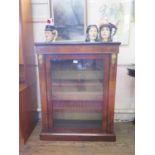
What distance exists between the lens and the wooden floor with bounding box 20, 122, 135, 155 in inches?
81.1

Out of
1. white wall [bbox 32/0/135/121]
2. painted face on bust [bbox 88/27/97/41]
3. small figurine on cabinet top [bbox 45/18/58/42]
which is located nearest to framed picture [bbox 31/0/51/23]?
A: white wall [bbox 32/0/135/121]

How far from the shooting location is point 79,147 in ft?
7.09

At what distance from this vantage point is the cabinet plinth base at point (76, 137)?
2.29 metres

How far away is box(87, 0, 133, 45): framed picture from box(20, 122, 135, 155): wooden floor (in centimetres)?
123

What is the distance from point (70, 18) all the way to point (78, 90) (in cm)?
90

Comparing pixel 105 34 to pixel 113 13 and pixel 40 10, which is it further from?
pixel 40 10

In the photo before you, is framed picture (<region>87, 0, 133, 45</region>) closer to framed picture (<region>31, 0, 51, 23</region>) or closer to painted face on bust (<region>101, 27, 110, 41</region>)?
painted face on bust (<region>101, 27, 110, 41</region>)

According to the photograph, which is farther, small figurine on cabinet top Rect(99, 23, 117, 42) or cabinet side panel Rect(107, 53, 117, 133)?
small figurine on cabinet top Rect(99, 23, 117, 42)

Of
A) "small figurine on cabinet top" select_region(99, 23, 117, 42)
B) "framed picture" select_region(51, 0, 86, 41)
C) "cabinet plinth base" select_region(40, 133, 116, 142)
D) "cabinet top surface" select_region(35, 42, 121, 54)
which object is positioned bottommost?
"cabinet plinth base" select_region(40, 133, 116, 142)

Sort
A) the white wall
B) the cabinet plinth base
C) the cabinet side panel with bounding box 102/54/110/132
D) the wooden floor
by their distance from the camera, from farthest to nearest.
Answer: the white wall < the cabinet plinth base < the cabinet side panel with bounding box 102/54/110/132 < the wooden floor

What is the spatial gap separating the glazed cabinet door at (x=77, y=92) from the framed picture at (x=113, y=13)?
59 centimetres

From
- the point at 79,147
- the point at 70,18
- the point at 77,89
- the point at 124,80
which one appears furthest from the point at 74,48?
the point at 79,147
